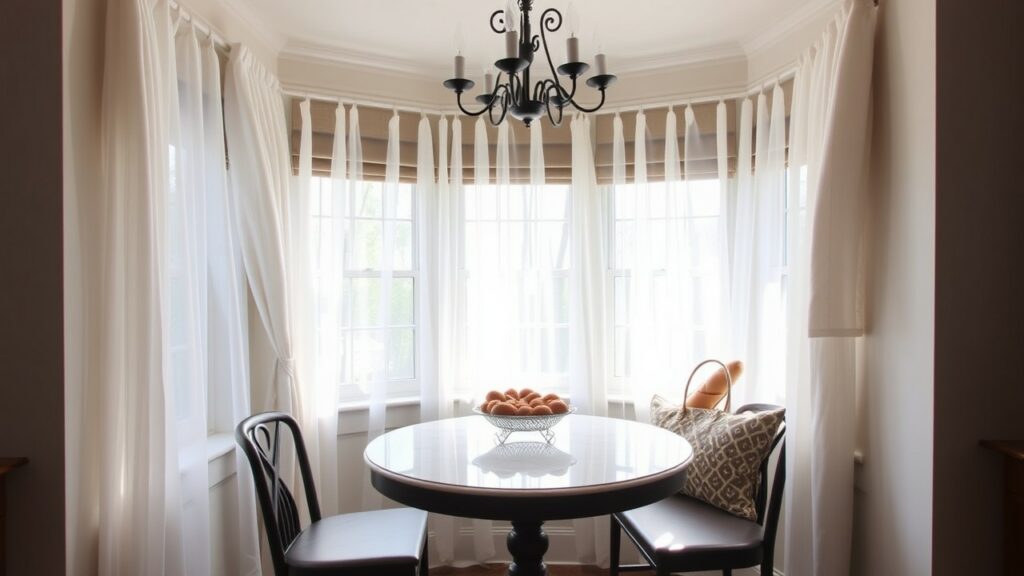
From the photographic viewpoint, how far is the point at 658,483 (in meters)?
1.76

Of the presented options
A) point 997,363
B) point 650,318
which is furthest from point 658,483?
point 650,318

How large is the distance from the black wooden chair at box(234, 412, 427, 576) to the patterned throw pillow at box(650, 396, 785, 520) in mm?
1041

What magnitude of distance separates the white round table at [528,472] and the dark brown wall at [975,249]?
76 centimetres

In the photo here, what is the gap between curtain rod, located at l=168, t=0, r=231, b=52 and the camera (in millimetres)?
2172

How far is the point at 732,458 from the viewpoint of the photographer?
7.45 feet

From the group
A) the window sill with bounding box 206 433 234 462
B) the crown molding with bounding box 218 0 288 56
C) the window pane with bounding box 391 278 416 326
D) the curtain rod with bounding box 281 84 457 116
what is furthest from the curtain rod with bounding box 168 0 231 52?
the window sill with bounding box 206 433 234 462

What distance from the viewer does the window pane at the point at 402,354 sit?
10.5 ft

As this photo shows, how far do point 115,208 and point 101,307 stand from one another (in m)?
0.28

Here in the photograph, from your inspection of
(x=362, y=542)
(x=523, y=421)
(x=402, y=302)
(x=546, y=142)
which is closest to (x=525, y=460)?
(x=523, y=421)

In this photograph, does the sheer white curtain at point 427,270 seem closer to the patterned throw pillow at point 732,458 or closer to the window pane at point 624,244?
the window pane at point 624,244

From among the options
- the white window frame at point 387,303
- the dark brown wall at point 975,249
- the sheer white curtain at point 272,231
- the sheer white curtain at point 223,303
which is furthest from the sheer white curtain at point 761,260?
the sheer white curtain at point 223,303

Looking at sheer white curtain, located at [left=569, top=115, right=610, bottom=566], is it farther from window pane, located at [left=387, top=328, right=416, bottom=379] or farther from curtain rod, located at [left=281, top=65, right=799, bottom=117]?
window pane, located at [left=387, top=328, right=416, bottom=379]

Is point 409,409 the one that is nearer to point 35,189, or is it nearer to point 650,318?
point 650,318

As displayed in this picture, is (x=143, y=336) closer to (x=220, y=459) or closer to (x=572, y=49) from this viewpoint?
(x=220, y=459)
